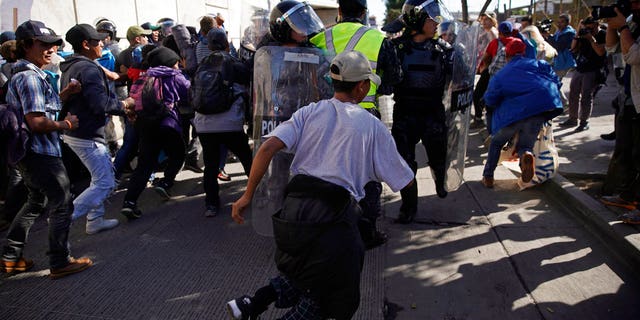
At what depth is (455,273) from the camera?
338cm

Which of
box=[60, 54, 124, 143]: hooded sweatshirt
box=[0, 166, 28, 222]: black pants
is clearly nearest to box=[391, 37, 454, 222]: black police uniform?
box=[60, 54, 124, 143]: hooded sweatshirt

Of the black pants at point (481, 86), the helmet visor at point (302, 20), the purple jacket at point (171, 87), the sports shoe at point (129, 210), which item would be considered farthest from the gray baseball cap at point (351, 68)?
the black pants at point (481, 86)

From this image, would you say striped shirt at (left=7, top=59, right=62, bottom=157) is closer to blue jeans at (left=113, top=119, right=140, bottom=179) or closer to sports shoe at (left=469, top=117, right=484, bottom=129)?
blue jeans at (left=113, top=119, right=140, bottom=179)

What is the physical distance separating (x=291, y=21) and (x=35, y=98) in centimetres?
184

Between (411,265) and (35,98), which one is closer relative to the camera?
(35,98)

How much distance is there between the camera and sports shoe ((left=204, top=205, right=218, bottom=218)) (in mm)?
4621

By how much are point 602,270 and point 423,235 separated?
4.43 feet

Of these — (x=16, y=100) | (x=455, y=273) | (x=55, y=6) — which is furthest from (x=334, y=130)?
(x=55, y=6)

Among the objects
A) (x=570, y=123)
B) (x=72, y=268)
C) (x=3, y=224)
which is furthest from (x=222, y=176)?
(x=570, y=123)

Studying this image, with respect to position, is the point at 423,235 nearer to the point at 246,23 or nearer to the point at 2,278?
the point at 246,23

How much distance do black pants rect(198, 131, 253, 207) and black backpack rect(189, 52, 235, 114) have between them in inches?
11.6

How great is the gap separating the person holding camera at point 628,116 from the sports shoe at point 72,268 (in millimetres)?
4325

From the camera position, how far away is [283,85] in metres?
3.33

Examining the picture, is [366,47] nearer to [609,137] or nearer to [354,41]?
[354,41]
